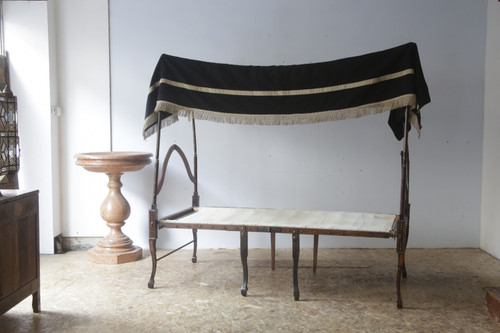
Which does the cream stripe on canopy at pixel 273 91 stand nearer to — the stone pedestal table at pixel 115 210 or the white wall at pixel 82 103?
the stone pedestal table at pixel 115 210

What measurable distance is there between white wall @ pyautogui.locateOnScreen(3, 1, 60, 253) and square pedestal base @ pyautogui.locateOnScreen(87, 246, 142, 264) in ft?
1.81

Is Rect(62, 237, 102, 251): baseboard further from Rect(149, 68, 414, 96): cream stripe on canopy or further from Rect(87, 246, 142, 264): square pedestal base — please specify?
Rect(149, 68, 414, 96): cream stripe on canopy

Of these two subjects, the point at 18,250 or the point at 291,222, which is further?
the point at 291,222

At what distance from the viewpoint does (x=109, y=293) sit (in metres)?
3.54

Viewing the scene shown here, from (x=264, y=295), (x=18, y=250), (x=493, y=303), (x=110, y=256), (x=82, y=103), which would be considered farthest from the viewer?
(x=82, y=103)

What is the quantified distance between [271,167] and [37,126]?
2378mm

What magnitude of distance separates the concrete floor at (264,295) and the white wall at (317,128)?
1.66 feet

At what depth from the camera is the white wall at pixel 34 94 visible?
14.7ft

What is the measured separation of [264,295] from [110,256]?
1640 mm

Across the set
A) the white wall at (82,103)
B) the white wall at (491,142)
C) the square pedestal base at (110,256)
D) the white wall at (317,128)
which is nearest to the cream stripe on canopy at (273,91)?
the white wall at (317,128)

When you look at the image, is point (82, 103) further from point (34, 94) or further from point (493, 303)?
point (493, 303)

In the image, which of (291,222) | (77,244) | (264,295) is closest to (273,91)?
(291,222)

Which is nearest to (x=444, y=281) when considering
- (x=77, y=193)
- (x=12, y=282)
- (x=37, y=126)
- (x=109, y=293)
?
(x=109, y=293)

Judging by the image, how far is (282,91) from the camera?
3557 mm
